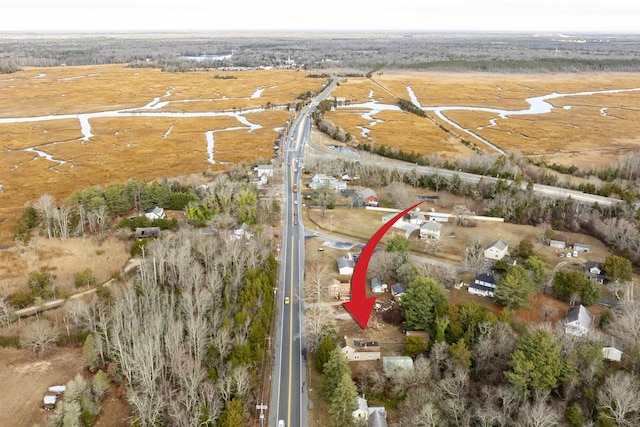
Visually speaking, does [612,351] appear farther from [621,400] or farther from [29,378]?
[29,378]

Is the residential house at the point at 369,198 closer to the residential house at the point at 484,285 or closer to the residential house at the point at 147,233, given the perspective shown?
the residential house at the point at 484,285

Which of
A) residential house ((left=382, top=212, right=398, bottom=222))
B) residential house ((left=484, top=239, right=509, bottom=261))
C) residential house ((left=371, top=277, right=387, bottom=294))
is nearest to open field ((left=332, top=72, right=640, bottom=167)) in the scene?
residential house ((left=382, top=212, right=398, bottom=222))

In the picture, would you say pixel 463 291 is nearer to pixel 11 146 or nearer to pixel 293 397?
pixel 293 397

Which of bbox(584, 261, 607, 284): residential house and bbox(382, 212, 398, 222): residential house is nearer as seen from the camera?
bbox(584, 261, 607, 284): residential house

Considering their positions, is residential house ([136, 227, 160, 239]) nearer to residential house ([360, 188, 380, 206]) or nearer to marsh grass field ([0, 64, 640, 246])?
marsh grass field ([0, 64, 640, 246])

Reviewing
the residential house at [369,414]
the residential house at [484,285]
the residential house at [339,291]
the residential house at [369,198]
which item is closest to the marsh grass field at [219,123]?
the residential house at [369,198]

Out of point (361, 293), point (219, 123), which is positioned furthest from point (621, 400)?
point (219, 123)
